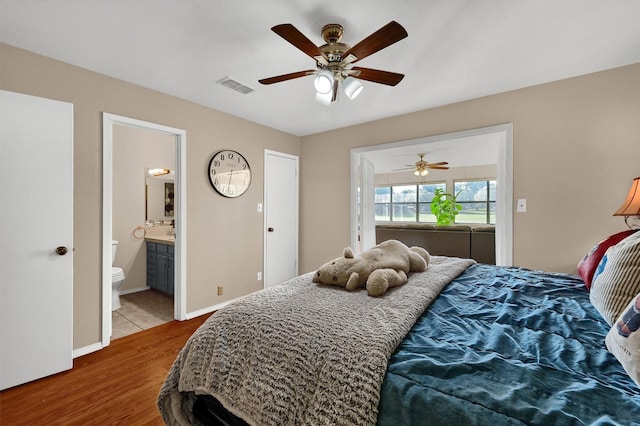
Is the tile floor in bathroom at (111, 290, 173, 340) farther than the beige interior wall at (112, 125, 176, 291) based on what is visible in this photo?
No

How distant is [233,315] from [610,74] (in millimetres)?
3426

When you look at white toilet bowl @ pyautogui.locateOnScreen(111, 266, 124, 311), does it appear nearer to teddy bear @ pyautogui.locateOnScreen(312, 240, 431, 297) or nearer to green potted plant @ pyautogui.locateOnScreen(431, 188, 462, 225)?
teddy bear @ pyautogui.locateOnScreen(312, 240, 431, 297)

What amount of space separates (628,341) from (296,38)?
182cm

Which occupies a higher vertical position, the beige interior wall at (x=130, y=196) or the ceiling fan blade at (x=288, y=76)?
the ceiling fan blade at (x=288, y=76)

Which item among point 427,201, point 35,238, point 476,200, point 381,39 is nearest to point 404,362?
point 381,39

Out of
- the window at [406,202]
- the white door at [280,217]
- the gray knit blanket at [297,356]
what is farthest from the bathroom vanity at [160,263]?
the window at [406,202]

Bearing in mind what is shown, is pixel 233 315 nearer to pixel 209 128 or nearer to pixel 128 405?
pixel 128 405

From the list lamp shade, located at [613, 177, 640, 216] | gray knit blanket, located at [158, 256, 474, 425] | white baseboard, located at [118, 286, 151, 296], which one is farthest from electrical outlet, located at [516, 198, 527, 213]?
white baseboard, located at [118, 286, 151, 296]

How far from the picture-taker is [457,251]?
15.6 ft

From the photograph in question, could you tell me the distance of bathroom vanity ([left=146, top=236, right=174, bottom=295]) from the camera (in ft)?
12.0

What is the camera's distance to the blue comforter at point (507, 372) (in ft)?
2.13

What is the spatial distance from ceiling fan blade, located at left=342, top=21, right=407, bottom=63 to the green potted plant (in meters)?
7.08

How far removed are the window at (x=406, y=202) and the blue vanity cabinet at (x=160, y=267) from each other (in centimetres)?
705

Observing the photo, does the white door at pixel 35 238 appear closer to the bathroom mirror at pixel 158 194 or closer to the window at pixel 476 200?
the bathroom mirror at pixel 158 194
